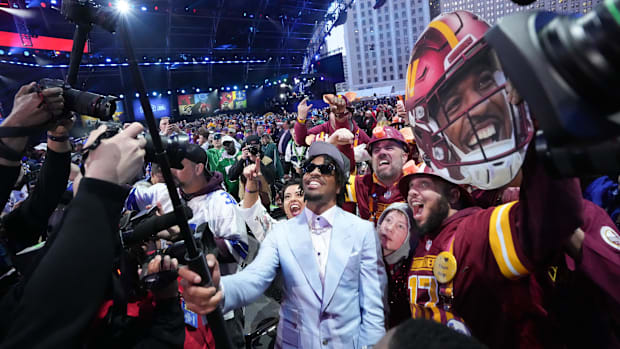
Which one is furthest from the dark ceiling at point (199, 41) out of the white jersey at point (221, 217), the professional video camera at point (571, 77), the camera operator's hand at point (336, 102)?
the professional video camera at point (571, 77)

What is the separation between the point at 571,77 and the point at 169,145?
1.28m

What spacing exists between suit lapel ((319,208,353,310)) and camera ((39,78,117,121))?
60.7 inches

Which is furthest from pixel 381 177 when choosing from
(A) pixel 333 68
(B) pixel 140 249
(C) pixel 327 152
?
(A) pixel 333 68

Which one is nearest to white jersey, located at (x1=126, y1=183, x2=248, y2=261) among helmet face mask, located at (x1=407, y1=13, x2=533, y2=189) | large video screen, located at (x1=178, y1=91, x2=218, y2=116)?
helmet face mask, located at (x1=407, y1=13, x2=533, y2=189)

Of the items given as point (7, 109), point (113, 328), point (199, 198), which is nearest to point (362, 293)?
point (113, 328)

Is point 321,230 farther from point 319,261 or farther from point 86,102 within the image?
point 86,102

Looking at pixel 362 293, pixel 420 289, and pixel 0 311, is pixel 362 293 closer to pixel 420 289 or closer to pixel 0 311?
pixel 420 289

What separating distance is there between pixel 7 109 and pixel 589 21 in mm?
20202

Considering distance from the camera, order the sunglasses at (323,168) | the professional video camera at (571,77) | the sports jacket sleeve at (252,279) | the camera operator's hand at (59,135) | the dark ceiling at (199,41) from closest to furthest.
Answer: the professional video camera at (571,77)
the sports jacket sleeve at (252,279)
the camera operator's hand at (59,135)
the sunglasses at (323,168)
the dark ceiling at (199,41)

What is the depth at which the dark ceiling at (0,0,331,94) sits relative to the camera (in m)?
18.9

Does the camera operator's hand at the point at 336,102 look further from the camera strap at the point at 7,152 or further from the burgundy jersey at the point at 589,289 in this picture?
the camera strap at the point at 7,152

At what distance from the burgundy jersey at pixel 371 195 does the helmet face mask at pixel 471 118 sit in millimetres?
1873

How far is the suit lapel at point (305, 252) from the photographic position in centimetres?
203

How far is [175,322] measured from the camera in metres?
1.72
